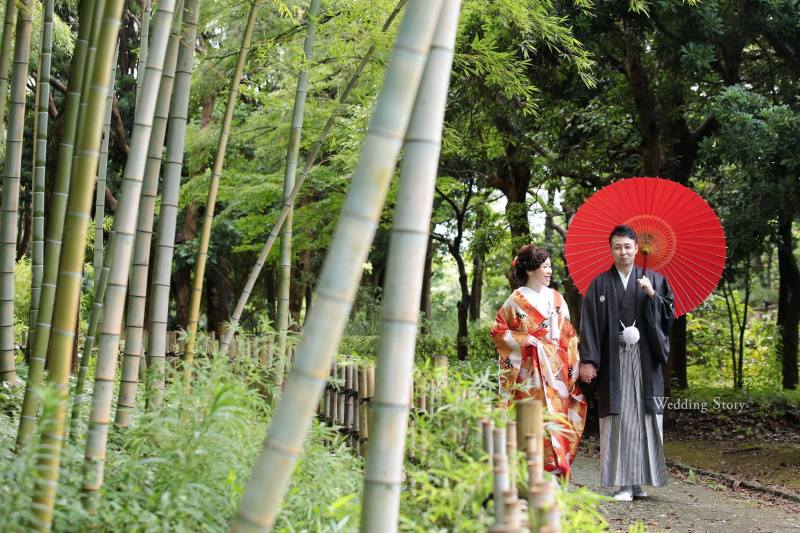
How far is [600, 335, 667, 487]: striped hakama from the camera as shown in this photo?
212 inches

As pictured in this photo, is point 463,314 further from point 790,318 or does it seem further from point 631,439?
point 631,439

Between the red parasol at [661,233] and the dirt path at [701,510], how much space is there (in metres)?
1.20

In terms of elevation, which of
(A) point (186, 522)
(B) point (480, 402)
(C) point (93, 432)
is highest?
(B) point (480, 402)

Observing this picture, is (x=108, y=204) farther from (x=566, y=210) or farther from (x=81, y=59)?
(x=81, y=59)

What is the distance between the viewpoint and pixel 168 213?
11.6 ft

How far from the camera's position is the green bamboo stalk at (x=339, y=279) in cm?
173

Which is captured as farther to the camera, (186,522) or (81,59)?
(81,59)

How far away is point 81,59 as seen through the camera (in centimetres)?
334

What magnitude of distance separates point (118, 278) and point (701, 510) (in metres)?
4.05

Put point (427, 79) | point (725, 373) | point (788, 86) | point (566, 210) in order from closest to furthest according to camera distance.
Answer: point (427, 79)
point (788, 86)
point (566, 210)
point (725, 373)

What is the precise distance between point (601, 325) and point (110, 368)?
360 centimetres

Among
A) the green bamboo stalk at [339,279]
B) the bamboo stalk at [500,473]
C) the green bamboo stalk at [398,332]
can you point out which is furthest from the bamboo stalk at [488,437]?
the green bamboo stalk at [339,279]

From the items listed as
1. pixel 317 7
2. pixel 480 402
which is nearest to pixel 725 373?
pixel 317 7

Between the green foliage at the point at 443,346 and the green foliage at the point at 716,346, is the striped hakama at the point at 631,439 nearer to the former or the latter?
the green foliage at the point at 443,346
